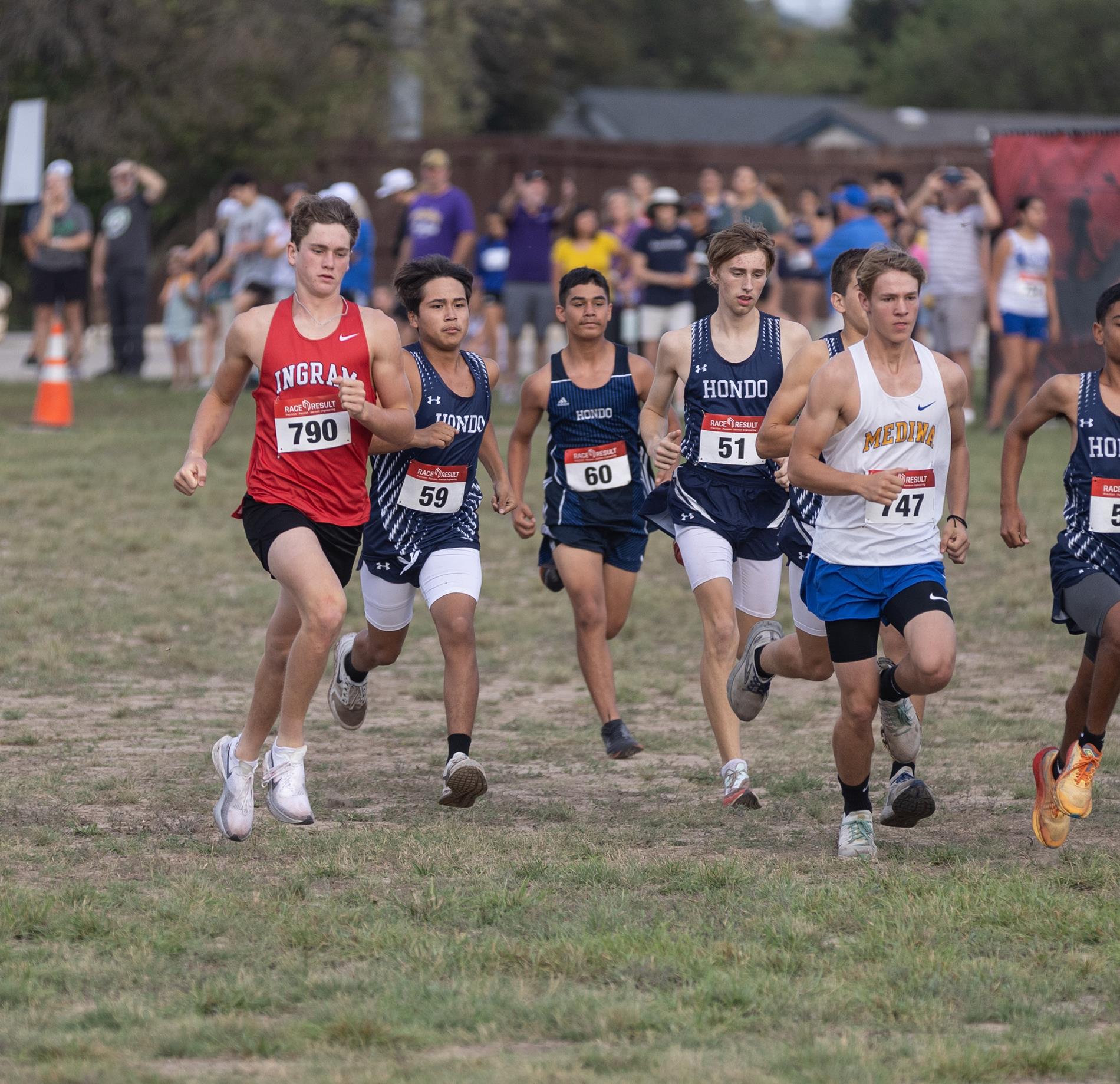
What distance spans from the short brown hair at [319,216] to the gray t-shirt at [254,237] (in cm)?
1173

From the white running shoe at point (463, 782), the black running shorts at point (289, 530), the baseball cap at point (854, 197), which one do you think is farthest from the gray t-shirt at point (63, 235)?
the white running shoe at point (463, 782)

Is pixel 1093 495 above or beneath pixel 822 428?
beneath

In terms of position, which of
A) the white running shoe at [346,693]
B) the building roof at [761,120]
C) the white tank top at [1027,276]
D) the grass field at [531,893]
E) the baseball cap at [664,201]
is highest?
the building roof at [761,120]

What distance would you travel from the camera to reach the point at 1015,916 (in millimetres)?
5004

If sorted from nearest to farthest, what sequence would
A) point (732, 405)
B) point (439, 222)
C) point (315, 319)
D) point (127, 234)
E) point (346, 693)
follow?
point (315, 319), point (732, 405), point (346, 693), point (439, 222), point (127, 234)

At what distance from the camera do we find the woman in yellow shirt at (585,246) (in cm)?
1725

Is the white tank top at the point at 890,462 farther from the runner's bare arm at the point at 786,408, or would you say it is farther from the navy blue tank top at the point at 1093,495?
the navy blue tank top at the point at 1093,495

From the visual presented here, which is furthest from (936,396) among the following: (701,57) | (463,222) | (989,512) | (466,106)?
(701,57)

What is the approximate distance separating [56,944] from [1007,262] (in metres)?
12.8

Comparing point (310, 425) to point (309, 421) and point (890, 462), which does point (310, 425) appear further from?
point (890, 462)

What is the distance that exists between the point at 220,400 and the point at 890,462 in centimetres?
226

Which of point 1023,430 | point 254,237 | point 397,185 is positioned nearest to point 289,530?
point 1023,430

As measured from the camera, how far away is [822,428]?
5.68m

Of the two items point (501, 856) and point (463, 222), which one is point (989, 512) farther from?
point (501, 856)
